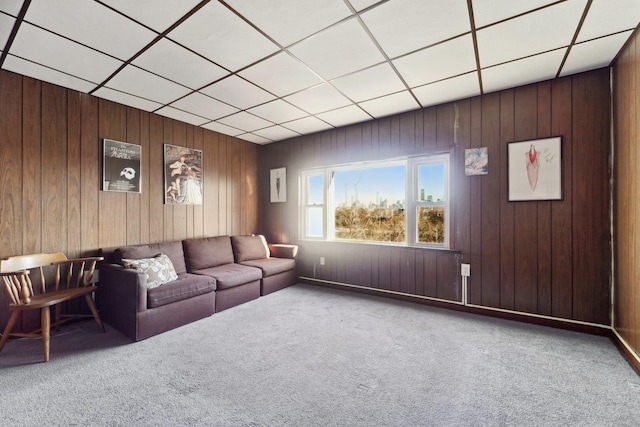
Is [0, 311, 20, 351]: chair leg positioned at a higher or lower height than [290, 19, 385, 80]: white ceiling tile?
lower

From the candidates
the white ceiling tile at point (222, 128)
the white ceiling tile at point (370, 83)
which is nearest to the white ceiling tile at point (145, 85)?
the white ceiling tile at point (222, 128)

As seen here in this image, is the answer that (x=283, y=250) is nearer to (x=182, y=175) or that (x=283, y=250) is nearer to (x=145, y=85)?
(x=182, y=175)

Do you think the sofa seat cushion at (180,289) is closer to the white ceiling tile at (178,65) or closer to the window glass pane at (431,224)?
the white ceiling tile at (178,65)

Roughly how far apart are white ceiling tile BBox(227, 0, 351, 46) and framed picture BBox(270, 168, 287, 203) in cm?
311

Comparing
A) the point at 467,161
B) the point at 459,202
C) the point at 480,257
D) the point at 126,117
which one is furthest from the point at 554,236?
the point at 126,117

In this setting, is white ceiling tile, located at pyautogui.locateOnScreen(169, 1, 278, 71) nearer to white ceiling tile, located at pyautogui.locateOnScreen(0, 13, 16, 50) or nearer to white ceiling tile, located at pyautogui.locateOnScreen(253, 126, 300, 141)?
white ceiling tile, located at pyautogui.locateOnScreen(0, 13, 16, 50)

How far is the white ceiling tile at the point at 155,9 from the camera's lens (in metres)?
1.80

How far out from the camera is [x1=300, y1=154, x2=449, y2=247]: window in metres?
3.72

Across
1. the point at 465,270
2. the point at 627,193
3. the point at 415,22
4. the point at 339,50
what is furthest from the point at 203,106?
the point at 627,193

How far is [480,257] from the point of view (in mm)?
3301

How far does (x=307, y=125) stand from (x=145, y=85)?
7.26 ft

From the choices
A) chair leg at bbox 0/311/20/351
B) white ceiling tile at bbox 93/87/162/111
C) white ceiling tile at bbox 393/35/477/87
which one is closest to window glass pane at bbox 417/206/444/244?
white ceiling tile at bbox 393/35/477/87

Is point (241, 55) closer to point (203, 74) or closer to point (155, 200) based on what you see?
point (203, 74)

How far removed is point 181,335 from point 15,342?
1471 mm
